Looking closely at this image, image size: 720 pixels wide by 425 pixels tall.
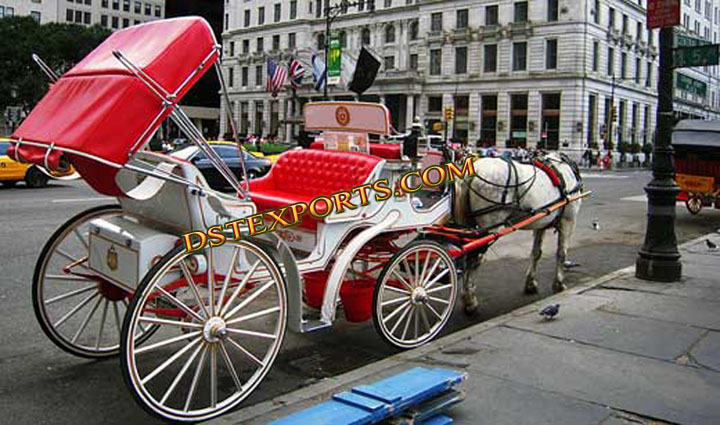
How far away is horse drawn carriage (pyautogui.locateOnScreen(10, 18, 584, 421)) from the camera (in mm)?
4117

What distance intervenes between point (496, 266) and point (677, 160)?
1018 cm

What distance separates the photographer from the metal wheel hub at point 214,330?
4.34 m

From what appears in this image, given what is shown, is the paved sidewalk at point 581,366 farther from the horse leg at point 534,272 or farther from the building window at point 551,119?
the building window at point 551,119

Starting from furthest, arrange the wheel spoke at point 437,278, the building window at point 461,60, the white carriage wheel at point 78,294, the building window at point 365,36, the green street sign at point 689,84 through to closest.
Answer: the building window at point 365,36 < the building window at point 461,60 < the green street sign at point 689,84 < the wheel spoke at point 437,278 < the white carriage wheel at point 78,294

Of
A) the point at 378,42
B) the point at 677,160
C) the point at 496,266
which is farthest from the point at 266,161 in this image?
the point at 378,42

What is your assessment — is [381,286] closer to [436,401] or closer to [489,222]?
[436,401]

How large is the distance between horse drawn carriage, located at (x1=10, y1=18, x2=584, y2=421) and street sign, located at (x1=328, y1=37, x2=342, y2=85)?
26.6 metres

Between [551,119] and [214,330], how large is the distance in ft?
231

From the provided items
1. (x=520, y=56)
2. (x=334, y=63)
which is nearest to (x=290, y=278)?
(x=334, y=63)

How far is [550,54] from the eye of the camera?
2751 inches

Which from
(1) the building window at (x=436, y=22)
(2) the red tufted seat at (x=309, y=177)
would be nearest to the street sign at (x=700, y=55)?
(2) the red tufted seat at (x=309, y=177)

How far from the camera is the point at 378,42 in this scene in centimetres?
8388

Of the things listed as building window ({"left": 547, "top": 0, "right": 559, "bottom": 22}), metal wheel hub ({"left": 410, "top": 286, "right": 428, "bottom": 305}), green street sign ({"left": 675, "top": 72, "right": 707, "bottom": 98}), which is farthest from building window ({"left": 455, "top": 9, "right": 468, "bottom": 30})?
metal wheel hub ({"left": 410, "top": 286, "right": 428, "bottom": 305})

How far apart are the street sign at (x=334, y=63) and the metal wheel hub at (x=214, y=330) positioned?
2936 centimetres
